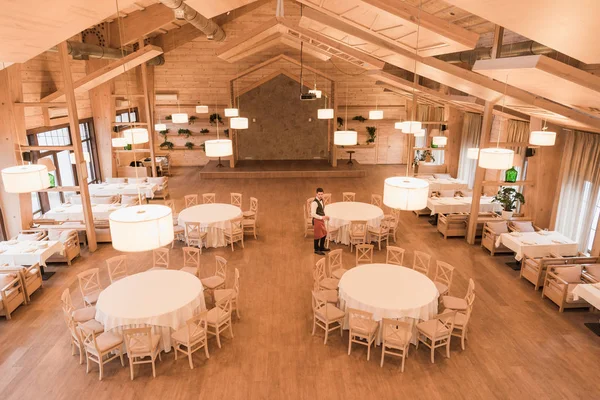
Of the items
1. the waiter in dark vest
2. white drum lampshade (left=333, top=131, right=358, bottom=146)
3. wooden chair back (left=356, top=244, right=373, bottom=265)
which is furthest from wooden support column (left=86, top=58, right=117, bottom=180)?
wooden chair back (left=356, top=244, right=373, bottom=265)

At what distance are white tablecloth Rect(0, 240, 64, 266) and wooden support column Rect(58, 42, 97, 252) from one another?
134 cm

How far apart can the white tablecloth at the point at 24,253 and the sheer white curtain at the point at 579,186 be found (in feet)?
36.0

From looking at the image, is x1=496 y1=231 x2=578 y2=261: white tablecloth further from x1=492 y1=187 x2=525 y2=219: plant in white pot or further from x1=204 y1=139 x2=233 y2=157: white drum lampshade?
x1=204 y1=139 x2=233 y2=157: white drum lampshade

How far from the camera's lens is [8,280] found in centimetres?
680

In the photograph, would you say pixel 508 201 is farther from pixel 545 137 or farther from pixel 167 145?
pixel 167 145

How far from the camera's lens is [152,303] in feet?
18.8

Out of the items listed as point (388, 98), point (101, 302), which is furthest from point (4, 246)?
point (388, 98)

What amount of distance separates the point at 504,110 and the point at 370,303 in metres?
6.90

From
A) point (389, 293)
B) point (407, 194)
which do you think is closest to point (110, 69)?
point (389, 293)

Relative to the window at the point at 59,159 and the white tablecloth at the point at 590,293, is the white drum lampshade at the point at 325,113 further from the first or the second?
the white tablecloth at the point at 590,293

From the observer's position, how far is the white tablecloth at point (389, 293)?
571cm

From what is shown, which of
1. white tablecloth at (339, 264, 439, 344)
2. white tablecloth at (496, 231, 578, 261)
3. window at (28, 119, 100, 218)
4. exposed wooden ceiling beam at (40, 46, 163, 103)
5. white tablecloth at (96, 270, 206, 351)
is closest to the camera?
white tablecloth at (96, 270, 206, 351)

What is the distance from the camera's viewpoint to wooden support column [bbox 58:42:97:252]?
27.5ft

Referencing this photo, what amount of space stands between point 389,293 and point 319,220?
2972 millimetres
